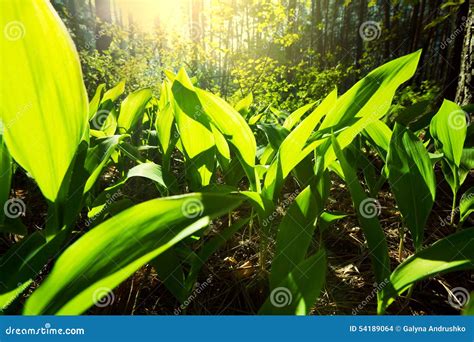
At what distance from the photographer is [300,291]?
0.47m

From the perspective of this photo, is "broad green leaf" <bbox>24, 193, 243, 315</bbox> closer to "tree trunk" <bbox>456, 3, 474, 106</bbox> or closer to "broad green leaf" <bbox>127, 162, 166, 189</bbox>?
"broad green leaf" <bbox>127, 162, 166, 189</bbox>

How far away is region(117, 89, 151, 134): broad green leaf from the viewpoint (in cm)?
126

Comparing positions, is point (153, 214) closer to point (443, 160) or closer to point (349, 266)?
point (349, 266)

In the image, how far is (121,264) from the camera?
0.34 m

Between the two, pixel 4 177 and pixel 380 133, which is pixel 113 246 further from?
pixel 380 133

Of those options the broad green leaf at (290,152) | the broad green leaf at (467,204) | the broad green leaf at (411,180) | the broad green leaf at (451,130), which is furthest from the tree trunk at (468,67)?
the broad green leaf at (290,152)

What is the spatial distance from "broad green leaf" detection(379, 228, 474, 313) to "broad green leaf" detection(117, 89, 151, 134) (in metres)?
1.08

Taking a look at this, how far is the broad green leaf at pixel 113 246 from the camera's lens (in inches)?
13.5

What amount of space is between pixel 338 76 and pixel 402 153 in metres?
3.59

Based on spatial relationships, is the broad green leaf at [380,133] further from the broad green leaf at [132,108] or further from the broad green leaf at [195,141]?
the broad green leaf at [132,108]

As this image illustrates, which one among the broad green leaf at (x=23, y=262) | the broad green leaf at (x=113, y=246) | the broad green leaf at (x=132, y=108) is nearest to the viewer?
the broad green leaf at (x=113, y=246)

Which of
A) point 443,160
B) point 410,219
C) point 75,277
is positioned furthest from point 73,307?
point 443,160

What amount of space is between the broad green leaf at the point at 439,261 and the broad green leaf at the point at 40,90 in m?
0.59

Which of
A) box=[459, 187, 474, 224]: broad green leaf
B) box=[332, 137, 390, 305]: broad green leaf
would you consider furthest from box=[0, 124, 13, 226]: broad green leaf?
box=[459, 187, 474, 224]: broad green leaf
